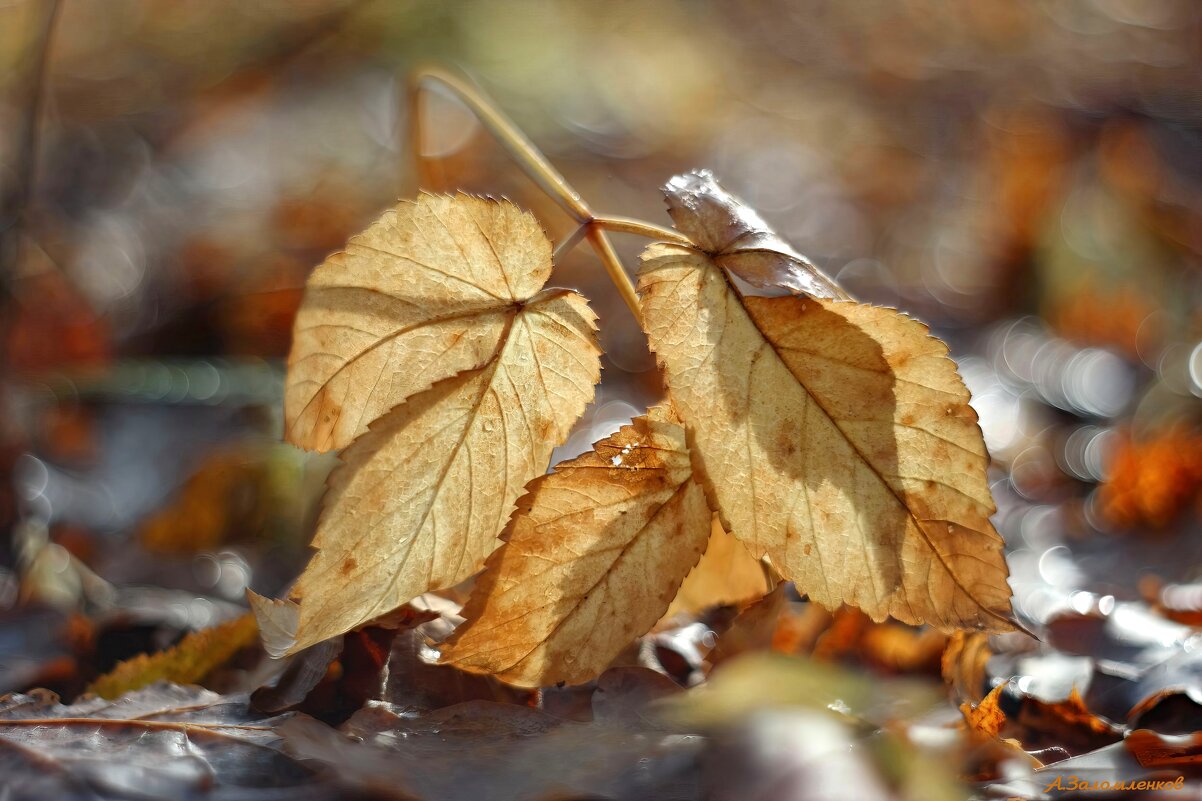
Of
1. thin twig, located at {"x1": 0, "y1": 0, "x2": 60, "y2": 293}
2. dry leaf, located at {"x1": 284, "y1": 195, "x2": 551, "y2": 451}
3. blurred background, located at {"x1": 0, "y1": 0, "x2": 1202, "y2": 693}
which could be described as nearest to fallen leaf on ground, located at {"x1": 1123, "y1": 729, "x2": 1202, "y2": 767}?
blurred background, located at {"x1": 0, "y1": 0, "x2": 1202, "y2": 693}

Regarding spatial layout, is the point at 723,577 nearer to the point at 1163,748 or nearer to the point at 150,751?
the point at 1163,748

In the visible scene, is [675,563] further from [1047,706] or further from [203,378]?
[203,378]

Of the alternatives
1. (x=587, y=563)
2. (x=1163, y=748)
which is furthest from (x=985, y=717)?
(x=587, y=563)

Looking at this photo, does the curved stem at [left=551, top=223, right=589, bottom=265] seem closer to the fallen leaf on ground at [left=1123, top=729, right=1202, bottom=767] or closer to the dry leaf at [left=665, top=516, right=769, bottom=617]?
the dry leaf at [left=665, top=516, right=769, bottom=617]

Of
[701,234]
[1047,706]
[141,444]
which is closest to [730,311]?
[701,234]

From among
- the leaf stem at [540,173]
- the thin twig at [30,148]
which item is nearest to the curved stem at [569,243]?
the leaf stem at [540,173]

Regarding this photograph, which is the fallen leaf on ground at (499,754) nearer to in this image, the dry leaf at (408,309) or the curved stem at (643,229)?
the dry leaf at (408,309)
